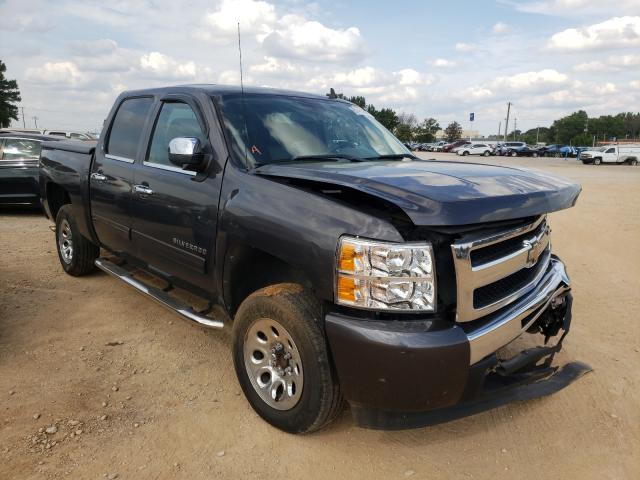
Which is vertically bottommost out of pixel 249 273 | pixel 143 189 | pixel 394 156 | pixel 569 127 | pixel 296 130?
pixel 249 273

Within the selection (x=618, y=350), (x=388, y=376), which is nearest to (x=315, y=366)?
(x=388, y=376)

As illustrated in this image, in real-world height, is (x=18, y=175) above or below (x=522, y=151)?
above

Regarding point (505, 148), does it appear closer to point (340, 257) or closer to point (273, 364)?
point (273, 364)

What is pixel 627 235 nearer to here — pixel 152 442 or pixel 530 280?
pixel 530 280

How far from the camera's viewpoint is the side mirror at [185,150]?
301 cm

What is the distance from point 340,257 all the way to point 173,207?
61.5 inches

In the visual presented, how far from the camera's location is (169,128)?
12.5 feet

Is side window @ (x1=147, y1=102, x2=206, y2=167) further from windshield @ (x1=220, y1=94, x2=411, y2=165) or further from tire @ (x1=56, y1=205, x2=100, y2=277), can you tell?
tire @ (x1=56, y1=205, x2=100, y2=277)

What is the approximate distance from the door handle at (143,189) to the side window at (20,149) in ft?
23.6

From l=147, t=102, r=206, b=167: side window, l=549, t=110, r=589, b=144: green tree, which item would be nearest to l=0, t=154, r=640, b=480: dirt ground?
l=147, t=102, r=206, b=167: side window

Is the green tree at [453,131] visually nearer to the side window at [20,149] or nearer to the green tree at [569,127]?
the green tree at [569,127]

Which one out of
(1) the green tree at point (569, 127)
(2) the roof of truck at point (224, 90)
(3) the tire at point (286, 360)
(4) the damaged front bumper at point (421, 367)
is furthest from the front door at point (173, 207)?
Answer: (1) the green tree at point (569, 127)

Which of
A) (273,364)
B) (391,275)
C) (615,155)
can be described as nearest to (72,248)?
(273,364)

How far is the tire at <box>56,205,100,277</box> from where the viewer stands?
523cm
